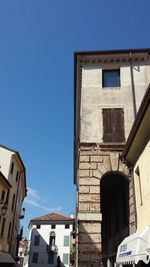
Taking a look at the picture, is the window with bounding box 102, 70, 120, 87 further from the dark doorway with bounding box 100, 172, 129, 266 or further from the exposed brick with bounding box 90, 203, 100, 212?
the exposed brick with bounding box 90, 203, 100, 212

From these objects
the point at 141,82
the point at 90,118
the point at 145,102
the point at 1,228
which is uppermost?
the point at 141,82

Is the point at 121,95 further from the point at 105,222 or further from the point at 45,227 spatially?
the point at 45,227

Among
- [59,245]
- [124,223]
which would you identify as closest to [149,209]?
[124,223]

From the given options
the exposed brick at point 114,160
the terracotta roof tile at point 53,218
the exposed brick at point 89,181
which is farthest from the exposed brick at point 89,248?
the terracotta roof tile at point 53,218

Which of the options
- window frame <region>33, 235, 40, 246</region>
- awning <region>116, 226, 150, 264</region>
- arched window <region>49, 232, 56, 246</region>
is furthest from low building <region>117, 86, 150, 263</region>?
window frame <region>33, 235, 40, 246</region>

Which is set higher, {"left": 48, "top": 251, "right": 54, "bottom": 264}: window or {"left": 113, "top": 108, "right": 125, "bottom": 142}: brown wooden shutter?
{"left": 113, "top": 108, "right": 125, "bottom": 142}: brown wooden shutter

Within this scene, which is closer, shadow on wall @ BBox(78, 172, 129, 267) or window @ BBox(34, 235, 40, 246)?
shadow on wall @ BBox(78, 172, 129, 267)

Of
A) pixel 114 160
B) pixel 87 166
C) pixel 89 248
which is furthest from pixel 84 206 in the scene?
pixel 114 160

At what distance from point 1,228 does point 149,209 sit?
17360 millimetres

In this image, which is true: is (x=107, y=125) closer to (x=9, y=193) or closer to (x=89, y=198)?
(x=89, y=198)

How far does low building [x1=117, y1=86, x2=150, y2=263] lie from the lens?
24.4 ft

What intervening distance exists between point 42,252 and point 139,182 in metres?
49.5

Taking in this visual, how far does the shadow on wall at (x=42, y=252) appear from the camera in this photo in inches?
2089

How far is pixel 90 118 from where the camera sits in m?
14.1
